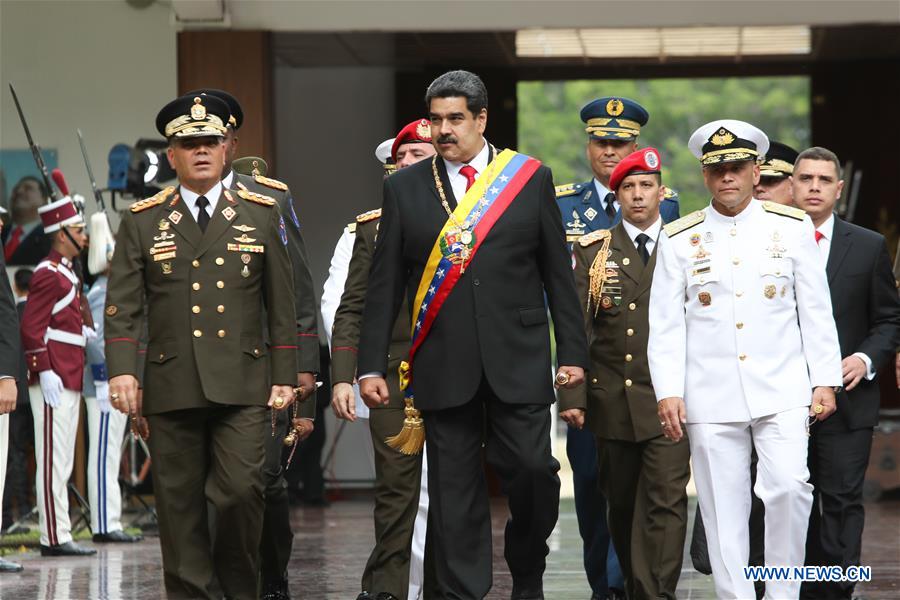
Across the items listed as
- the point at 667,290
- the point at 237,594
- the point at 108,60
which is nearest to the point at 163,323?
the point at 237,594

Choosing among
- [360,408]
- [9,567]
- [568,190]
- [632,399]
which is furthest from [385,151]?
[9,567]

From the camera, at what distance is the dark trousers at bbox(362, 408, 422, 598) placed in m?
7.18

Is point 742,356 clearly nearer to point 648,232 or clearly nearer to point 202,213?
point 648,232

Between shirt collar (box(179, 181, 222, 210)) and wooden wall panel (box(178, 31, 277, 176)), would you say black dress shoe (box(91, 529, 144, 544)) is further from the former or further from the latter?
shirt collar (box(179, 181, 222, 210))

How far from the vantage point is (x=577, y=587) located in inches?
335

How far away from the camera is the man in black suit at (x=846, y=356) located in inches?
295

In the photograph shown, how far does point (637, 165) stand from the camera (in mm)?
7344

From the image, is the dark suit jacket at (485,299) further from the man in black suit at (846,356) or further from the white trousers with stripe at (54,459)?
the white trousers with stripe at (54,459)

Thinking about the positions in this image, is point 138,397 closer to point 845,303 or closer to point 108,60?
point 845,303

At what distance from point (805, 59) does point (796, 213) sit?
8511mm

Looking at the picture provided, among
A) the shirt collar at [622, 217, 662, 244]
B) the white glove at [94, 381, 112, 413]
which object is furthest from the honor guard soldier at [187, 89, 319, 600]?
the white glove at [94, 381, 112, 413]

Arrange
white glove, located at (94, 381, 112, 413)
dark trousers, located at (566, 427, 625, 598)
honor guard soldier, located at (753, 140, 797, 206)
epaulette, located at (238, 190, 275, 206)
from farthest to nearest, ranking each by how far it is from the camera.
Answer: white glove, located at (94, 381, 112, 413)
honor guard soldier, located at (753, 140, 797, 206)
dark trousers, located at (566, 427, 625, 598)
epaulette, located at (238, 190, 275, 206)

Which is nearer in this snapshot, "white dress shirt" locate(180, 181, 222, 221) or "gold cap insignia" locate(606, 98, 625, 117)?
"white dress shirt" locate(180, 181, 222, 221)

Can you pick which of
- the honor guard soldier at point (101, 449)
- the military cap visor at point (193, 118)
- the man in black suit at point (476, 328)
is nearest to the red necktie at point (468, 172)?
the man in black suit at point (476, 328)
